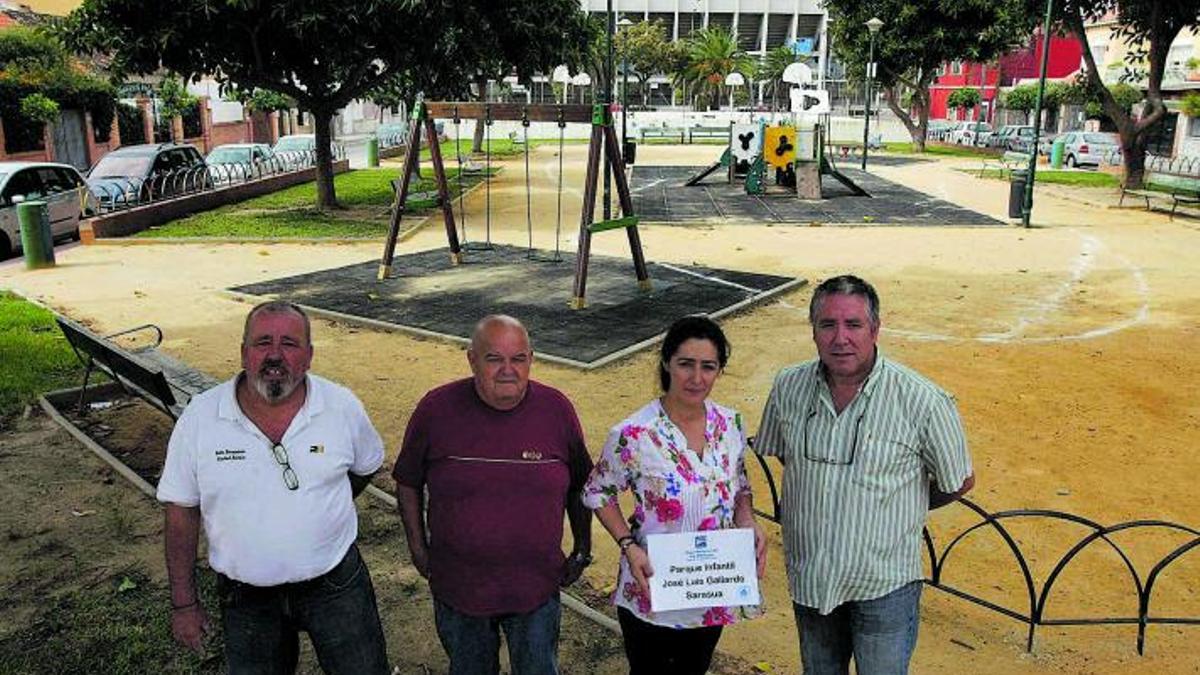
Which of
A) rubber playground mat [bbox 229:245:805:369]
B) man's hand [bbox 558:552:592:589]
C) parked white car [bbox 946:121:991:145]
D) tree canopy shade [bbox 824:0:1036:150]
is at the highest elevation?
tree canopy shade [bbox 824:0:1036:150]

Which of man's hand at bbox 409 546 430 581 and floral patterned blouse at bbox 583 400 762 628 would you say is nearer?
floral patterned blouse at bbox 583 400 762 628

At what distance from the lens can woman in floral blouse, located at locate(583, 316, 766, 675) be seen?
305 centimetres

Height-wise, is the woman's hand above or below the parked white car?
below

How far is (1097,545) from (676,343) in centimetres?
411

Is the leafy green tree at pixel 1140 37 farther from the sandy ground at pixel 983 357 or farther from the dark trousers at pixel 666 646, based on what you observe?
the dark trousers at pixel 666 646

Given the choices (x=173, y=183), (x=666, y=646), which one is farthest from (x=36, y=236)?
(x=666, y=646)

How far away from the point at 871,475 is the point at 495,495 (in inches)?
49.4

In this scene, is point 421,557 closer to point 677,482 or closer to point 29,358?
point 677,482

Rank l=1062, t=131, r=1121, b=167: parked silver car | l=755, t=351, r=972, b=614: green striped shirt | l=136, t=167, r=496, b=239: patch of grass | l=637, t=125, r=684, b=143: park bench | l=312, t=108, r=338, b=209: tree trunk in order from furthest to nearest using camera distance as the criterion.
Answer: l=637, t=125, r=684, b=143: park bench
l=1062, t=131, r=1121, b=167: parked silver car
l=312, t=108, r=338, b=209: tree trunk
l=136, t=167, r=496, b=239: patch of grass
l=755, t=351, r=972, b=614: green striped shirt

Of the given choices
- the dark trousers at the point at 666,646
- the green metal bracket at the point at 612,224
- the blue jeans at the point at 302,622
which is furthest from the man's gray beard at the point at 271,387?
the green metal bracket at the point at 612,224

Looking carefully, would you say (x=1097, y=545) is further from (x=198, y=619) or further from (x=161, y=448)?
(x=161, y=448)

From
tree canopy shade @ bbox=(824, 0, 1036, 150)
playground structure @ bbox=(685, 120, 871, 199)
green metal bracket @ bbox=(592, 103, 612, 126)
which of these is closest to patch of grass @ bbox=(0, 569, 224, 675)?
green metal bracket @ bbox=(592, 103, 612, 126)

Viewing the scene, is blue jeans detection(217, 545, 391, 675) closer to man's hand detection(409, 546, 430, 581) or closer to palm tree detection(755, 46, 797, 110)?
man's hand detection(409, 546, 430, 581)

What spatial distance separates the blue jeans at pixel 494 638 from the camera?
3.22 m
